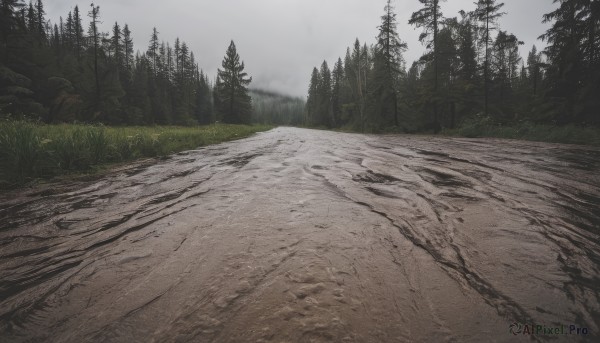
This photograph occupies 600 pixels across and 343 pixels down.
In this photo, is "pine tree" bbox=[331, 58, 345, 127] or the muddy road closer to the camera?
the muddy road

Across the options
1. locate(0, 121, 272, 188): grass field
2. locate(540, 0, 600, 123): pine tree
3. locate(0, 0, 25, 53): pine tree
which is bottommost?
locate(0, 121, 272, 188): grass field

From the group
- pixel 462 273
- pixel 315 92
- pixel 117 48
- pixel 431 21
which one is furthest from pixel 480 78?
pixel 117 48

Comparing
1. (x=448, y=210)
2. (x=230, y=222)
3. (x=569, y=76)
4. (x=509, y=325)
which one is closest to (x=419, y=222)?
(x=448, y=210)

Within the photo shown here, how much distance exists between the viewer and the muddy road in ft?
4.53

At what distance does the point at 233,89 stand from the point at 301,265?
40.3m

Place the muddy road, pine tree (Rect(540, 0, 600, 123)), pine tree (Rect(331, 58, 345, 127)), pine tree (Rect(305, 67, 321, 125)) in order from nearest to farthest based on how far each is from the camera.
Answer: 1. the muddy road
2. pine tree (Rect(540, 0, 600, 123))
3. pine tree (Rect(331, 58, 345, 127))
4. pine tree (Rect(305, 67, 321, 125))

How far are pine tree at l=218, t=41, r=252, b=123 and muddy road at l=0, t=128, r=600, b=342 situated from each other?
3745 centimetres

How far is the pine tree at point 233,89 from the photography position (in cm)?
3884

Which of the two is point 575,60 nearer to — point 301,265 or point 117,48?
point 301,265

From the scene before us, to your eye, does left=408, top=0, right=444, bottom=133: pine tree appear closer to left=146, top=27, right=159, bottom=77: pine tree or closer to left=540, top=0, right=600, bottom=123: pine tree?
left=540, top=0, right=600, bottom=123: pine tree

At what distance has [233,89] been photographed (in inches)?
1538

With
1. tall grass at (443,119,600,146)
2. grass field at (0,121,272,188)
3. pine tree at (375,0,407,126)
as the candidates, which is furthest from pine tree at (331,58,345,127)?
grass field at (0,121,272,188)

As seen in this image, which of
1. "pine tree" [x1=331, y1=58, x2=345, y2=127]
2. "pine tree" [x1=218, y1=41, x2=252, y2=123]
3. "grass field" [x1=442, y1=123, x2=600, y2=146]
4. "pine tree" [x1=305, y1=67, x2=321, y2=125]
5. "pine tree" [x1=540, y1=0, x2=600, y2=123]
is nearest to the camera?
"grass field" [x1=442, y1=123, x2=600, y2=146]

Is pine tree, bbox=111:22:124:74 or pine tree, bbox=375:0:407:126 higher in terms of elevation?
pine tree, bbox=111:22:124:74
